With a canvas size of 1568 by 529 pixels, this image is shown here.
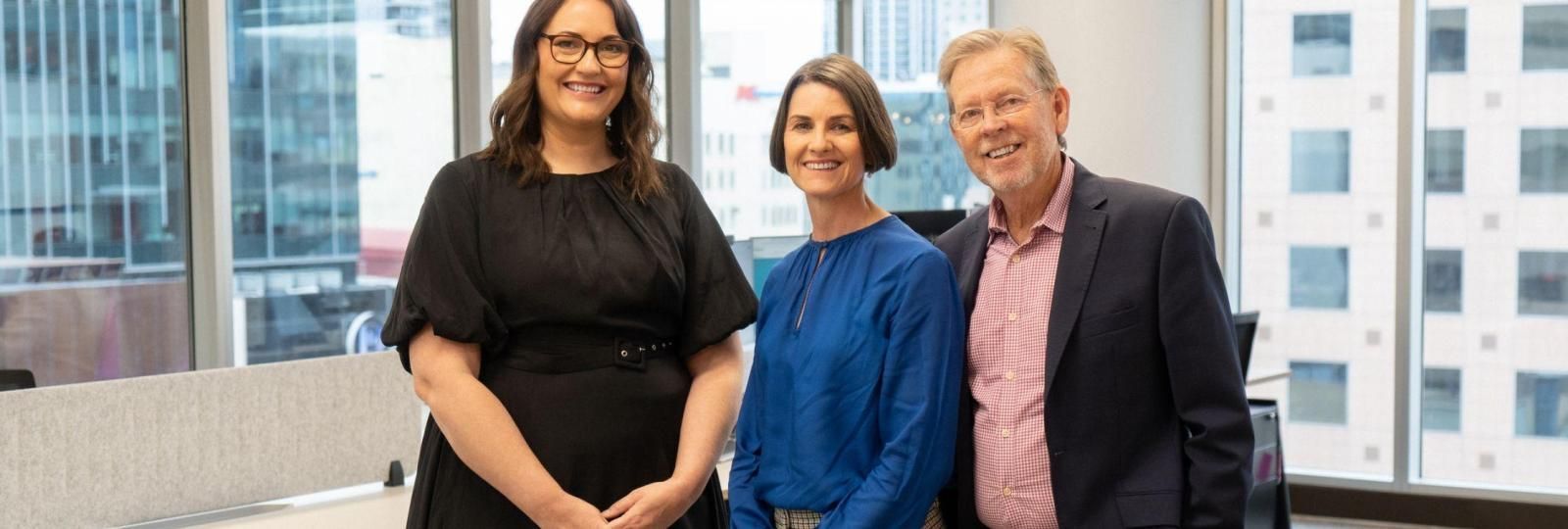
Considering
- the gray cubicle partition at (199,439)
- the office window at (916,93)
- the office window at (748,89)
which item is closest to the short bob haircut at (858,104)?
the gray cubicle partition at (199,439)

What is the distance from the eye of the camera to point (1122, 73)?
5344 millimetres

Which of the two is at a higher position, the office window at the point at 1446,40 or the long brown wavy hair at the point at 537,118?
the office window at the point at 1446,40

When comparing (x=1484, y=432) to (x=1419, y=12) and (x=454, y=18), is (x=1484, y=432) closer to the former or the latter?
(x=1419, y=12)

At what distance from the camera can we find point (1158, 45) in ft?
17.9

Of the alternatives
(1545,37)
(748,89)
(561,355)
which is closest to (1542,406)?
(1545,37)

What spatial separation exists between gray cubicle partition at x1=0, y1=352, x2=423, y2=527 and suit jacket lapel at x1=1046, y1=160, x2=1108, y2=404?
1828 mm

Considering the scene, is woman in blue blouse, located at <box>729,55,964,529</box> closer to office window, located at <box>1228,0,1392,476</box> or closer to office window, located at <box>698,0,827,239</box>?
office window, located at <box>698,0,827,239</box>

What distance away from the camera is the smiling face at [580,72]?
76.6 inches

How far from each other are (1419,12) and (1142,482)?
15.1ft

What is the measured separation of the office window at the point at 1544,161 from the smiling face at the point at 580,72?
191 inches

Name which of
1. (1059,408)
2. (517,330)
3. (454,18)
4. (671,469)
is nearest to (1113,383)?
(1059,408)

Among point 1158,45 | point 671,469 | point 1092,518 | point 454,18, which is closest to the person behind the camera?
point 1092,518

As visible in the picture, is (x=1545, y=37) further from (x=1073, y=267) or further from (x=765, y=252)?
(x=1073, y=267)

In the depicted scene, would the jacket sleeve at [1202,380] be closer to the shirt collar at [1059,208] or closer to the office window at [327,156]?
the shirt collar at [1059,208]
